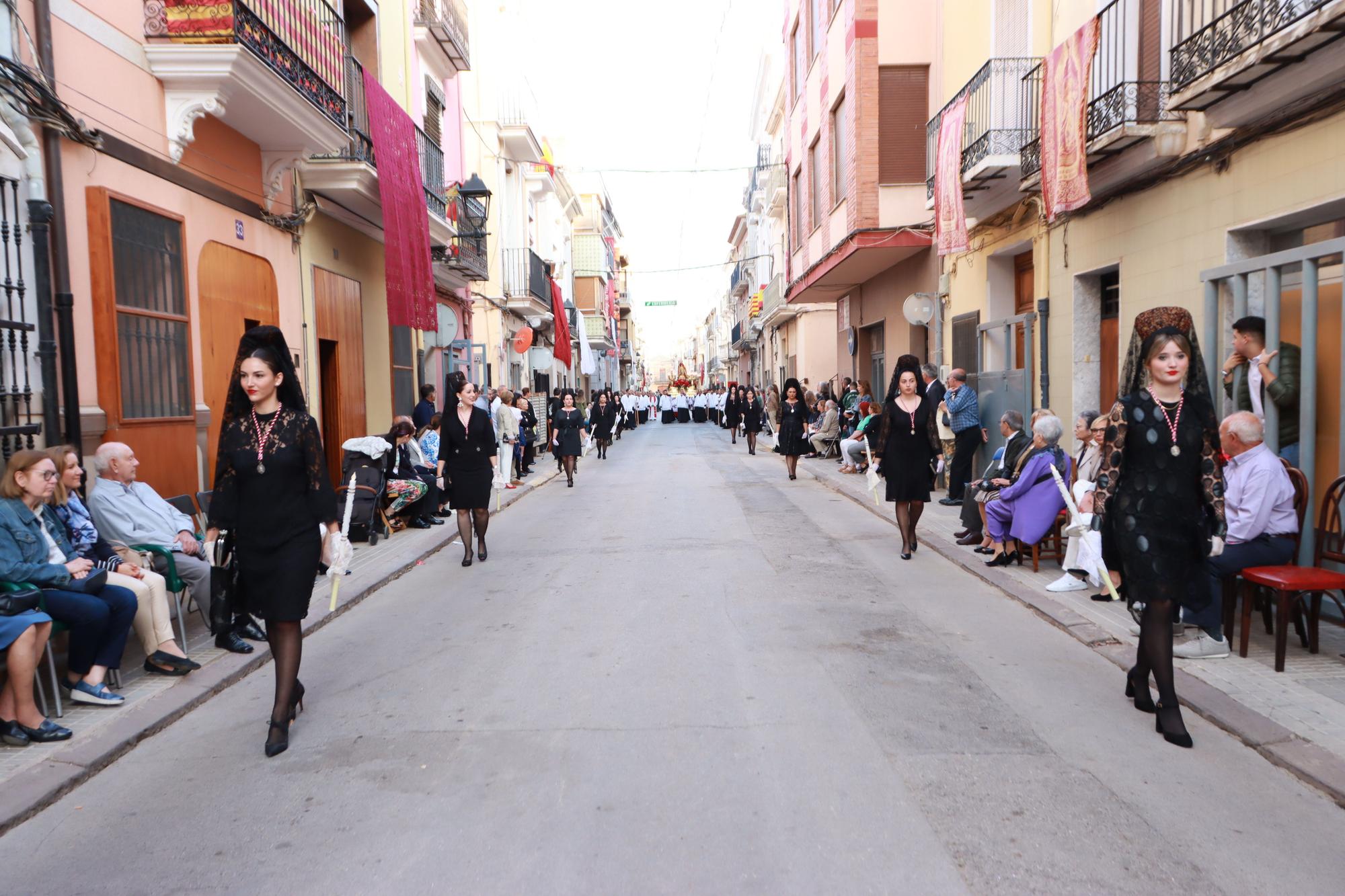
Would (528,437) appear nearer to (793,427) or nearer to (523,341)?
(523,341)

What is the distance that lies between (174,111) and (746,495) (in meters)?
9.30

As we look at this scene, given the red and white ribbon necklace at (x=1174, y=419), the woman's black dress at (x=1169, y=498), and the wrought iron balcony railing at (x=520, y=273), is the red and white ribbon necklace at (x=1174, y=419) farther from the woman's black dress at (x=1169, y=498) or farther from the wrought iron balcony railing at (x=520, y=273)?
the wrought iron balcony railing at (x=520, y=273)

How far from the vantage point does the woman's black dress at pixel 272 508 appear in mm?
4590

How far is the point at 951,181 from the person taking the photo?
1316 cm

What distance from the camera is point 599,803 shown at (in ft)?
12.3

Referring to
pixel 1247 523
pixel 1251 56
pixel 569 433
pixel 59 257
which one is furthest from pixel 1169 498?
pixel 569 433

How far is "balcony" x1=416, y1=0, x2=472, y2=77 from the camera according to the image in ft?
56.2

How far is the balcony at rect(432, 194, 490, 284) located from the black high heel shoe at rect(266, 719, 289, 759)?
45.5 feet

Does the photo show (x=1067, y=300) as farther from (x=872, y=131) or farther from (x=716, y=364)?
(x=716, y=364)

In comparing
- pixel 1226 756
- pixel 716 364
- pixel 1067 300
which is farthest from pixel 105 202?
pixel 716 364

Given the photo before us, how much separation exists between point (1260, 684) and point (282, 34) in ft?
34.1

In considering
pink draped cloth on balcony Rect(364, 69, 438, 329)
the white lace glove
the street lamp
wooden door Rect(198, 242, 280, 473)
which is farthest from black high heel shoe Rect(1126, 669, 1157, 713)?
the street lamp

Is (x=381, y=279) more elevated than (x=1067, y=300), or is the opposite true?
(x=381, y=279)

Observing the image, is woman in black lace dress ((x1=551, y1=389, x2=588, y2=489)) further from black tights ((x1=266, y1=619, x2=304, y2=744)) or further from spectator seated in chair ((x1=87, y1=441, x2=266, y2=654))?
black tights ((x1=266, y1=619, x2=304, y2=744))
